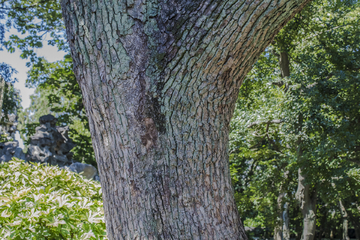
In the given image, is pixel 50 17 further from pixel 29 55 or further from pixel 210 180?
pixel 210 180

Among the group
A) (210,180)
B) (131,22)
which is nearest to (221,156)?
(210,180)

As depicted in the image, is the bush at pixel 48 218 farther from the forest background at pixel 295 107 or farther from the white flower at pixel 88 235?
the forest background at pixel 295 107

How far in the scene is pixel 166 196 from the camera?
54.2 inches

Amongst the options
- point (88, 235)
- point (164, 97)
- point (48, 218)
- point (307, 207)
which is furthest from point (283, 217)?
point (164, 97)

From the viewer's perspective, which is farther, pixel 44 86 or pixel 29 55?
pixel 44 86

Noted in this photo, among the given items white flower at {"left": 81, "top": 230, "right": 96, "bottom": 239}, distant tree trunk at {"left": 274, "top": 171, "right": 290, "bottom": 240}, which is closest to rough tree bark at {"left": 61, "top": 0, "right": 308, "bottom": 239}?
white flower at {"left": 81, "top": 230, "right": 96, "bottom": 239}

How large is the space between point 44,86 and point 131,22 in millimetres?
9746

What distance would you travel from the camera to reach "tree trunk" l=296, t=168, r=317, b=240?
907 centimetres

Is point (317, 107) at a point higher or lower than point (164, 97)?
higher

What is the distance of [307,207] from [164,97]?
31.3 feet

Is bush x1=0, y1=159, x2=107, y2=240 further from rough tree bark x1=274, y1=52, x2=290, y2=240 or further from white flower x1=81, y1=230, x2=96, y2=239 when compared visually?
rough tree bark x1=274, y1=52, x2=290, y2=240

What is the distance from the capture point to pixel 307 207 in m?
9.34

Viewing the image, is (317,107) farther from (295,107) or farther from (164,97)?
(164,97)

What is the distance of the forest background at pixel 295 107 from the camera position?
6.13m
